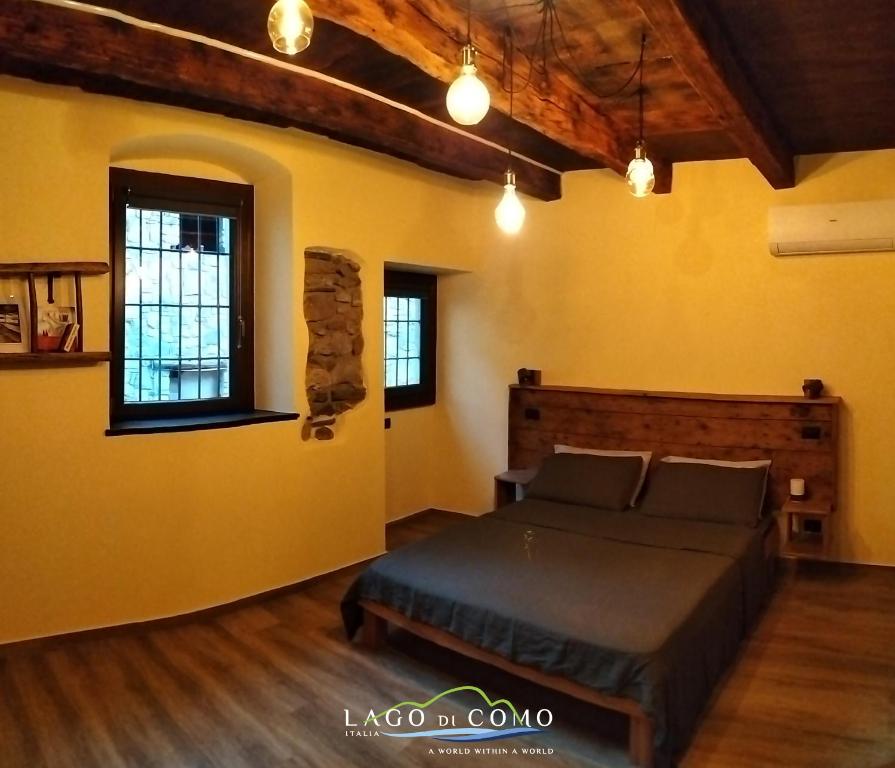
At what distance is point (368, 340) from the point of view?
4.28 metres

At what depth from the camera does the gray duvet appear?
7.72 feet

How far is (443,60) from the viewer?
250cm

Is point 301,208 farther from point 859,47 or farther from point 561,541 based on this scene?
point 859,47

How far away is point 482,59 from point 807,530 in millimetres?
3290

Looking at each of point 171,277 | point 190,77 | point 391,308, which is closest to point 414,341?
point 391,308

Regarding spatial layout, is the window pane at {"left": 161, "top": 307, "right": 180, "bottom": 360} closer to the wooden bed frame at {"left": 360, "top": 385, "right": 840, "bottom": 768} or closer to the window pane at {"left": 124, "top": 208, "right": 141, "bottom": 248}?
the window pane at {"left": 124, "top": 208, "right": 141, "bottom": 248}

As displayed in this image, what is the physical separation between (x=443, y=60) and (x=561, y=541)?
2185 mm

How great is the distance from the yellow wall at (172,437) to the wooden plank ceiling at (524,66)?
0.71 feet

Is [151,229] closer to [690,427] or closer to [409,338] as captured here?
[409,338]

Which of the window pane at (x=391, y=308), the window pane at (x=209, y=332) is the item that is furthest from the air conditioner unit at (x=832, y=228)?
the window pane at (x=209, y=332)

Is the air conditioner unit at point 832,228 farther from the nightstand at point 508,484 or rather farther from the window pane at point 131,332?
the window pane at point 131,332

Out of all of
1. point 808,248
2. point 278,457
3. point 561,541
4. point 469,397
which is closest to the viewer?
point 561,541

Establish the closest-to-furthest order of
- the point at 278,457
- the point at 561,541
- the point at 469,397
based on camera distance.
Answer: the point at 561,541
the point at 278,457
the point at 469,397

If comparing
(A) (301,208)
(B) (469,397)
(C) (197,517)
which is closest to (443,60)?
(A) (301,208)
